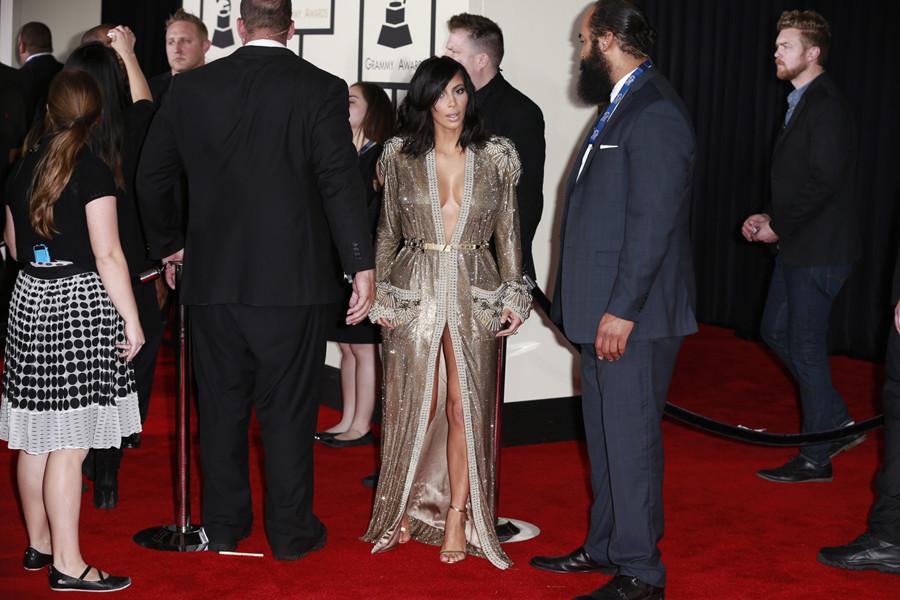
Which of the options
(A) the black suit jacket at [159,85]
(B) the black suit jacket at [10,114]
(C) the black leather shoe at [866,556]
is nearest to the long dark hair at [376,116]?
(A) the black suit jacket at [159,85]

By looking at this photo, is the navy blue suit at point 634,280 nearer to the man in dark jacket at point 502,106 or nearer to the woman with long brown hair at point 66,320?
the man in dark jacket at point 502,106

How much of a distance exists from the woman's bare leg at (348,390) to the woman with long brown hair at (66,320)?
203 centimetres

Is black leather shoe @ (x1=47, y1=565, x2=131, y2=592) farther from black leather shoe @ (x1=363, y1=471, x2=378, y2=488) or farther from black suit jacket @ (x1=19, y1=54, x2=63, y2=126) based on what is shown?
black suit jacket @ (x1=19, y1=54, x2=63, y2=126)

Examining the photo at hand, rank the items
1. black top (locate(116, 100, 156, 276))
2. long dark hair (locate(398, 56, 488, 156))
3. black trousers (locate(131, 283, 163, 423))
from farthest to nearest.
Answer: black trousers (locate(131, 283, 163, 423)) → black top (locate(116, 100, 156, 276)) → long dark hair (locate(398, 56, 488, 156))

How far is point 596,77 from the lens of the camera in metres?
3.40

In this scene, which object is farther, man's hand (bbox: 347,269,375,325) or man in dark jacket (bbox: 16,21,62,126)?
man in dark jacket (bbox: 16,21,62,126)

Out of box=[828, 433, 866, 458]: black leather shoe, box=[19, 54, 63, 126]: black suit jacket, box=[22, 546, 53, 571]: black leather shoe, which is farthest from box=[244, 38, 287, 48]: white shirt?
box=[19, 54, 63, 126]: black suit jacket

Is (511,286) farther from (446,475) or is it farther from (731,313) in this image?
(731,313)

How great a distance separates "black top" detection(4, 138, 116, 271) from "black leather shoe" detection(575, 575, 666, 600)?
1766 mm

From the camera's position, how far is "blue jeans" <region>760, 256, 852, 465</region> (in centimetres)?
480

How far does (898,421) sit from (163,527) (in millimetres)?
2452

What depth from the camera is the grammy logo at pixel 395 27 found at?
559 cm

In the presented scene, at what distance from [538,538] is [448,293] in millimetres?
978

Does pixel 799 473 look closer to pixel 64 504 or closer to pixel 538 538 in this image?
pixel 538 538
